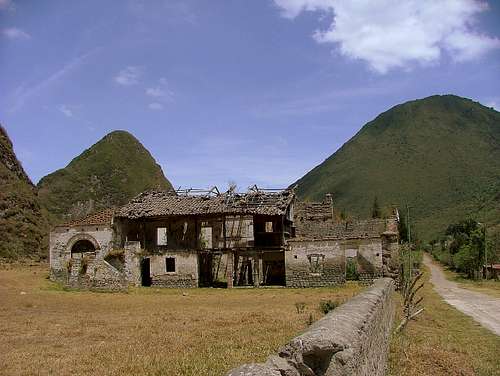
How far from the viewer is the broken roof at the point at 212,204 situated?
34.3m

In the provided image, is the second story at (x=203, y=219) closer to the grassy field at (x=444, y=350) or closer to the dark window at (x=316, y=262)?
the dark window at (x=316, y=262)

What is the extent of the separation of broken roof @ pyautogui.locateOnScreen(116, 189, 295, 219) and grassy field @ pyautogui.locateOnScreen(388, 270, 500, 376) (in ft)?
58.8

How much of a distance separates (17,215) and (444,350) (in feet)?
151

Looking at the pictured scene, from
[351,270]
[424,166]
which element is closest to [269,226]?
[351,270]

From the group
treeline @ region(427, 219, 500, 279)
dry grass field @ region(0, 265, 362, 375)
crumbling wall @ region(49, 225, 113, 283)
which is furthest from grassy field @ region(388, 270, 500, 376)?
treeline @ region(427, 219, 500, 279)

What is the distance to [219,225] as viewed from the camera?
115 ft

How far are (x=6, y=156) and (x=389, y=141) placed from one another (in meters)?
89.5

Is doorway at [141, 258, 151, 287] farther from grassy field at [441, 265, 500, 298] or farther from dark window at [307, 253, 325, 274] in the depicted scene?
grassy field at [441, 265, 500, 298]

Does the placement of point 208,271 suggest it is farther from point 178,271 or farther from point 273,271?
point 273,271

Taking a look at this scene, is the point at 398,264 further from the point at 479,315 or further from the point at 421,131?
the point at 421,131

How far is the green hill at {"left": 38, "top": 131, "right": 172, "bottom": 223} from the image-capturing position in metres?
82.4

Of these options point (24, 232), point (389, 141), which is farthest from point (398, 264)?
point (389, 141)

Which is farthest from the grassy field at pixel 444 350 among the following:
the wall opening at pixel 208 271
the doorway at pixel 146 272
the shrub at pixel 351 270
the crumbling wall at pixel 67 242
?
the crumbling wall at pixel 67 242

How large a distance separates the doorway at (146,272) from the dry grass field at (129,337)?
14.0 meters
